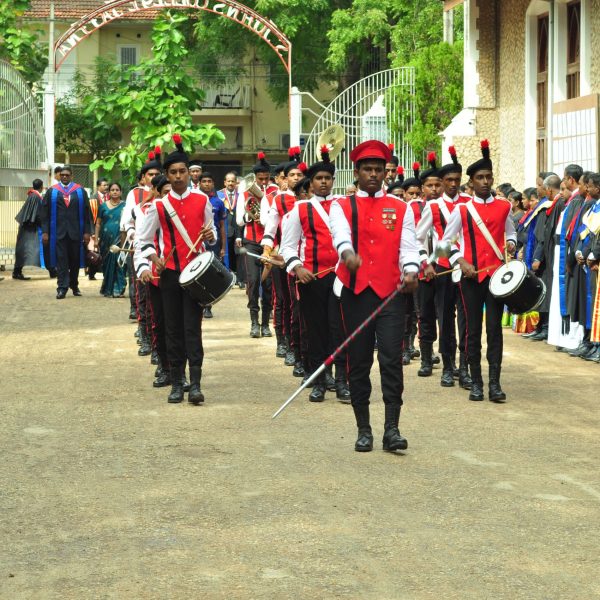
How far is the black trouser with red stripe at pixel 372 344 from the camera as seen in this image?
9.09 metres

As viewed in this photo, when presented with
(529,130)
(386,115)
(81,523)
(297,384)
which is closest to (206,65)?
(386,115)

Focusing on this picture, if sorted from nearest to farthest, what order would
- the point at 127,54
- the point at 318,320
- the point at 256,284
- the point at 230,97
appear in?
the point at 318,320 < the point at 256,284 < the point at 230,97 < the point at 127,54

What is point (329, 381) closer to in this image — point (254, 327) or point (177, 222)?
point (177, 222)

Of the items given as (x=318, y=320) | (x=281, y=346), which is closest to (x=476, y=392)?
(x=318, y=320)

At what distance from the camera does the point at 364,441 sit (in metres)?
9.12

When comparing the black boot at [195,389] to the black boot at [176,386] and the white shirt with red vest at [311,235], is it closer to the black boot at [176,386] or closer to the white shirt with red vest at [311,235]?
the black boot at [176,386]

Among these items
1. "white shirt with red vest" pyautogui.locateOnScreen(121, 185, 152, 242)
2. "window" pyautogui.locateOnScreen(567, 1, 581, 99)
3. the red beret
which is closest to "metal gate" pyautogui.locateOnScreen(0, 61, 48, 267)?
"window" pyautogui.locateOnScreen(567, 1, 581, 99)

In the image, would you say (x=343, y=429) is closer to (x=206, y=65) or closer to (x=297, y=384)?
(x=297, y=384)

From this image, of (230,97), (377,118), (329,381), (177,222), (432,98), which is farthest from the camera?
(230,97)

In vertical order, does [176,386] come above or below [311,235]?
below

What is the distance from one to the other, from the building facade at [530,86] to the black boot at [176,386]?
931 centimetres

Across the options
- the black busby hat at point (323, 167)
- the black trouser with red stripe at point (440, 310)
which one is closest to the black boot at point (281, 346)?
the black trouser with red stripe at point (440, 310)

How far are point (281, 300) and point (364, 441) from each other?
498 cm

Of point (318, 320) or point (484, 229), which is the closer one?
point (484, 229)
